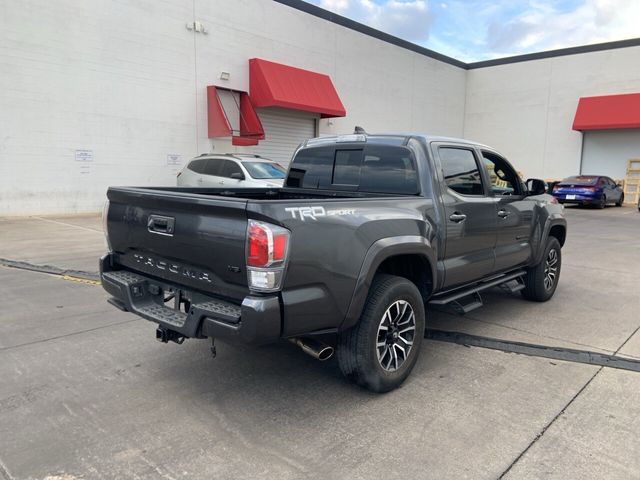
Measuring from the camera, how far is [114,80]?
15.1 m

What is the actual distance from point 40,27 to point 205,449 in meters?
14.4

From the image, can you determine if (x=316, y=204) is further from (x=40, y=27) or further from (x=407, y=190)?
(x=40, y=27)

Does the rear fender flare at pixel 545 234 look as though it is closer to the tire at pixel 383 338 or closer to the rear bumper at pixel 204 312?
the tire at pixel 383 338

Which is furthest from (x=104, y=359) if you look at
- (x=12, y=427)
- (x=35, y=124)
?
(x=35, y=124)

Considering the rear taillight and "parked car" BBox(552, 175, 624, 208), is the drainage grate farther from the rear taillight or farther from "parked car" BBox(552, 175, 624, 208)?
"parked car" BBox(552, 175, 624, 208)

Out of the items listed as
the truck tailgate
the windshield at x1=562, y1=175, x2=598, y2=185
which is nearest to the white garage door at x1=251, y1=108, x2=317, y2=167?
the windshield at x1=562, y1=175, x2=598, y2=185

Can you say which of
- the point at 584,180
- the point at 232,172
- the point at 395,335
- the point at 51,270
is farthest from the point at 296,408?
the point at 584,180

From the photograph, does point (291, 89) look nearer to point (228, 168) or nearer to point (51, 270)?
point (228, 168)

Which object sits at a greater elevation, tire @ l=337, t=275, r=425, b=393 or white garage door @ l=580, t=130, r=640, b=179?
white garage door @ l=580, t=130, r=640, b=179

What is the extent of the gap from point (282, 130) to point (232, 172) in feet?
23.1

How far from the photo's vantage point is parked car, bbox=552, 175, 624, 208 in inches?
832

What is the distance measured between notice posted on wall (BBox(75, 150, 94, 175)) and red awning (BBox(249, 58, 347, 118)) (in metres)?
6.33

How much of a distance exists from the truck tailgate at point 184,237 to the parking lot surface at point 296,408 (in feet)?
2.89

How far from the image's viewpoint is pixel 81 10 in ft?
46.5
